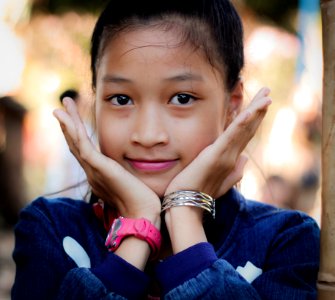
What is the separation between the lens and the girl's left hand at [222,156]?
1.97 metres

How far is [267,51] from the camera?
925 centimetres

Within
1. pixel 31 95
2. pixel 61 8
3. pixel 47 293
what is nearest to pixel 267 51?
pixel 61 8

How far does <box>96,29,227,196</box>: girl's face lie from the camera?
1953 mm

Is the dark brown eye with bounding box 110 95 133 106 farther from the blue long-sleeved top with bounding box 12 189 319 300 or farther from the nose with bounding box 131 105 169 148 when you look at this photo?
the blue long-sleeved top with bounding box 12 189 319 300

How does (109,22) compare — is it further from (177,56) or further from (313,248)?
(313,248)

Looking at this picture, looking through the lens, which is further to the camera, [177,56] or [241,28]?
[241,28]

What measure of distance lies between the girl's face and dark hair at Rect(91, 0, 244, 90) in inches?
2.2

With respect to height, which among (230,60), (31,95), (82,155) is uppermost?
(230,60)

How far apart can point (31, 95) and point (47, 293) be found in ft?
29.3

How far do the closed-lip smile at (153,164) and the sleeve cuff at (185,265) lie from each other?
274 mm

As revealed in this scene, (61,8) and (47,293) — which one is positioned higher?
(61,8)

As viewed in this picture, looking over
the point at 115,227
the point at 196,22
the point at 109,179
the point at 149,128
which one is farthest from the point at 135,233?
the point at 196,22

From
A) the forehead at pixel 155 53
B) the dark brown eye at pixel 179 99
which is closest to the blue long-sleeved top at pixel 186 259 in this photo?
the dark brown eye at pixel 179 99

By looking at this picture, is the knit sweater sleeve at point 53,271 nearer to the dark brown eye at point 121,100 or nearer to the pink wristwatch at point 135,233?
the pink wristwatch at point 135,233
